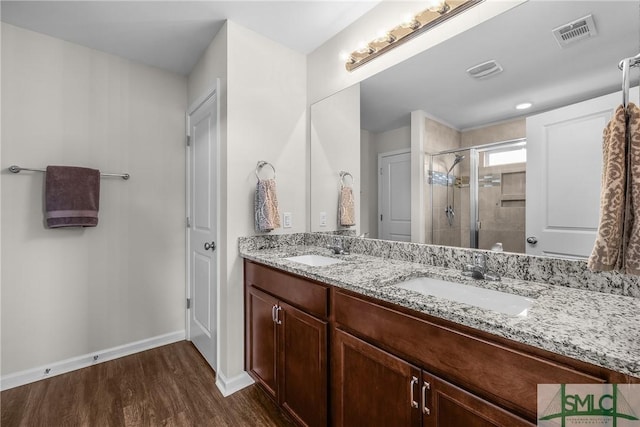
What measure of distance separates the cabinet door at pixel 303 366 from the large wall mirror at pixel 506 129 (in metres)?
0.74

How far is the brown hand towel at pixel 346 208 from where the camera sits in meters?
1.95

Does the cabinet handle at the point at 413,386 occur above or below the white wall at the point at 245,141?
below

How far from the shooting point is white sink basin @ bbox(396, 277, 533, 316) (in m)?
1.02

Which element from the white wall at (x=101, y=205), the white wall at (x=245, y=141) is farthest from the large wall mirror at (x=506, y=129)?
the white wall at (x=101, y=205)

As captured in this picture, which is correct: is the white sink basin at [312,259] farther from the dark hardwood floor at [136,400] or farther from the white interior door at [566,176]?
the white interior door at [566,176]

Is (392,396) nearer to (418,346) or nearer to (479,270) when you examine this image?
(418,346)

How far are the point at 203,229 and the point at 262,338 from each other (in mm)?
1020

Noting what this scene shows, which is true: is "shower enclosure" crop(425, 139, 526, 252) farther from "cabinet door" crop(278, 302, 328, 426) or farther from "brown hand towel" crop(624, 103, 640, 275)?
"cabinet door" crop(278, 302, 328, 426)

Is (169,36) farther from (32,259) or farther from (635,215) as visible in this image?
(635,215)

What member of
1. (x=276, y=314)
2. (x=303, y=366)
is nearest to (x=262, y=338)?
(x=276, y=314)

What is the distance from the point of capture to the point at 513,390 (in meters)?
0.70

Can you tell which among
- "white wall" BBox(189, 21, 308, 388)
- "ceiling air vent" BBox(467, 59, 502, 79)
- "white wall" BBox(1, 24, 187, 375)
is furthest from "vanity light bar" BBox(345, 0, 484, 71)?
"white wall" BBox(1, 24, 187, 375)

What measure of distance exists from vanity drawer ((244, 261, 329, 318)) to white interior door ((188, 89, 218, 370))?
1.41 feet

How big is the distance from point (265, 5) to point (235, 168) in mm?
1004
